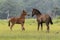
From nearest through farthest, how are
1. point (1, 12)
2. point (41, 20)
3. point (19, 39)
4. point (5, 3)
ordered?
point (19, 39), point (41, 20), point (1, 12), point (5, 3)

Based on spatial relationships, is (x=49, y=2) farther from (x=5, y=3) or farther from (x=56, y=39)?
(x=56, y=39)

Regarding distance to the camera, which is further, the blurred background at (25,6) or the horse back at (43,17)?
the blurred background at (25,6)

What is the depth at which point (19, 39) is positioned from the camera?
12.9 meters

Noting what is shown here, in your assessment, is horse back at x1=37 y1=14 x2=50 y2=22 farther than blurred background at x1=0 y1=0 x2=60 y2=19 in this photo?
No

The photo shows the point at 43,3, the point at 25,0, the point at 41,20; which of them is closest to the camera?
the point at 41,20

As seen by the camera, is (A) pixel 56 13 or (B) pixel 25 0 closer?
(A) pixel 56 13

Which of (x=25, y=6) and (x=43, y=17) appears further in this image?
(x=25, y=6)

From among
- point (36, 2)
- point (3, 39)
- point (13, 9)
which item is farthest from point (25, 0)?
point (3, 39)

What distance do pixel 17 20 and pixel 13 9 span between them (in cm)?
5595

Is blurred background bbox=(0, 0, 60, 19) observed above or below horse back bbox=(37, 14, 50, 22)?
below

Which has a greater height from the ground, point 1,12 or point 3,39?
point 3,39

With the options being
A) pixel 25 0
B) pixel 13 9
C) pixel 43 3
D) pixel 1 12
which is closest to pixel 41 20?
pixel 1 12

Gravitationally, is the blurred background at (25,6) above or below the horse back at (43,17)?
below

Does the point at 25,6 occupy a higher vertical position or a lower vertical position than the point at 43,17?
lower
